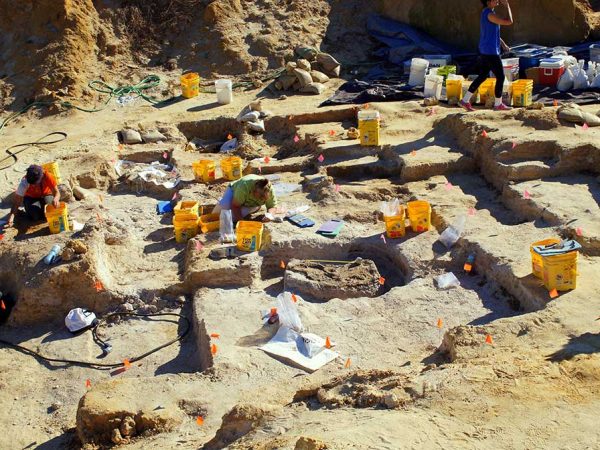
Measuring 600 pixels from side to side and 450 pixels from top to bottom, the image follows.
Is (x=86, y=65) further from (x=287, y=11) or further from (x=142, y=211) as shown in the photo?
(x=142, y=211)

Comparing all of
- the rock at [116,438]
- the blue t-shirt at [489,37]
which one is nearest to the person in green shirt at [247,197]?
the rock at [116,438]

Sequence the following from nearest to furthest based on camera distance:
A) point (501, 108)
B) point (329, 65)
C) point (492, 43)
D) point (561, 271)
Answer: point (561, 271), point (492, 43), point (501, 108), point (329, 65)

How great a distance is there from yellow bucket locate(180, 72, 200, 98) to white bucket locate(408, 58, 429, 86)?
3.56 meters

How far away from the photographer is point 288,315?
750cm

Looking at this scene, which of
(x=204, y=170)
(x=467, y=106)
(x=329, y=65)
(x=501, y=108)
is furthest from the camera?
(x=329, y=65)

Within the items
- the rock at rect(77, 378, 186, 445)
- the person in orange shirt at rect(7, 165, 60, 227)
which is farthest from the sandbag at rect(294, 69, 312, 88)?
the rock at rect(77, 378, 186, 445)

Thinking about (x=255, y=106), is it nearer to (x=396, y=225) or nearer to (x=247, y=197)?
(x=247, y=197)

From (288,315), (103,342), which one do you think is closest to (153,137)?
(103,342)

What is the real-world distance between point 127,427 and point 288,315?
184 cm

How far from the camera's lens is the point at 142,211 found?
34.1 ft

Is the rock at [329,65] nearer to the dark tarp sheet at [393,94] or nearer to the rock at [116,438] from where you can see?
the dark tarp sheet at [393,94]

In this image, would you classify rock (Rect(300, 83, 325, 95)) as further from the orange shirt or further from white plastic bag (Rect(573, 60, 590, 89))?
the orange shirt

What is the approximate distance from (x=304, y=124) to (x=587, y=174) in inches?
177

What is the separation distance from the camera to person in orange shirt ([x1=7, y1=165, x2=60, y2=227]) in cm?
964
